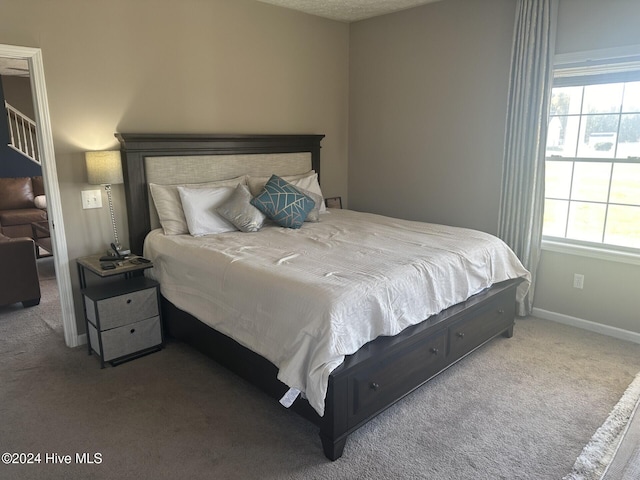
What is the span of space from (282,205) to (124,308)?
4.49ft

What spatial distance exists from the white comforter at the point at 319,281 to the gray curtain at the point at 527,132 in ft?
1.54

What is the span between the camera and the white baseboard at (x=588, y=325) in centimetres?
337

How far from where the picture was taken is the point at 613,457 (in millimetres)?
2139

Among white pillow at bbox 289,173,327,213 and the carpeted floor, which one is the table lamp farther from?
white pillow at bbox 289,173,327,213

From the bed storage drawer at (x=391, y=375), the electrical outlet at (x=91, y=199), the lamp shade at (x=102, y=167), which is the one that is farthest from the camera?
the electrical outlet at (x=91, y=199)

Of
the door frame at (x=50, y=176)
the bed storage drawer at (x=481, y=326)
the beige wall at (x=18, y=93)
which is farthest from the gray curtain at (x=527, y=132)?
the beige wall at (x=18, y=93)

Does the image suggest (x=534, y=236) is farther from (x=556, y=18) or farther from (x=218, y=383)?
(x=218, y=383)

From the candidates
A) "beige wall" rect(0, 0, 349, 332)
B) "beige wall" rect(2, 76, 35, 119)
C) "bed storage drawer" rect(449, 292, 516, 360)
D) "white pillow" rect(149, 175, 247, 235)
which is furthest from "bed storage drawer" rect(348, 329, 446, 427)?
"beige wall" rect(2, 76, 35, 119)

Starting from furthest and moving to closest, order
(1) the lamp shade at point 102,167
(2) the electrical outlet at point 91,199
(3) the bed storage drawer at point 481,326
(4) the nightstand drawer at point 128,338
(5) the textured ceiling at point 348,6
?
1. (5) the textured ceiling at point 348,6
2. (2) the electrical outlet at point 91,199
3. (1) the lamp shade at point 102,167
4. (4) the nightstand drawer at point 128,338
5. (3) the bed storage drawer at point 481,326

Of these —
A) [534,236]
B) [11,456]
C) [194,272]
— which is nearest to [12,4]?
[194,272]

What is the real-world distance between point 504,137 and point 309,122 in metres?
1.89

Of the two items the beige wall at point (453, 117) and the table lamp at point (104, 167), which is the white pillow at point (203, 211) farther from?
the beige wall at point (453, 117)

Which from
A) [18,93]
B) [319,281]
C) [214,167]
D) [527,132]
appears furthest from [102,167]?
[18,93]

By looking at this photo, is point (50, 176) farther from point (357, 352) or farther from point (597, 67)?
point (597, 67)
